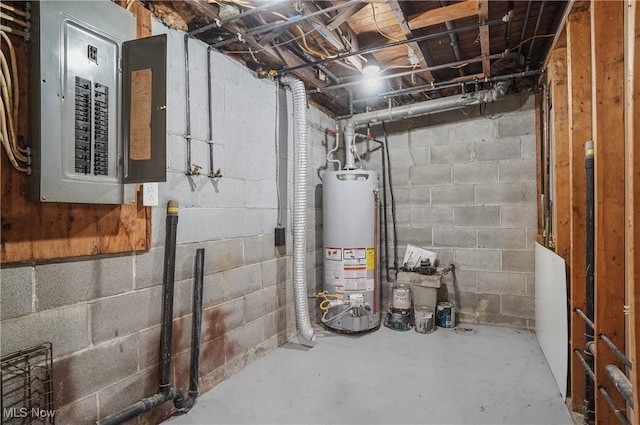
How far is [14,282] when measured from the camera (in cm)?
125

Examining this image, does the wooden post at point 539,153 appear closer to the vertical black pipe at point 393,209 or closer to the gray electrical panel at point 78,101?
the vertical black pipe at point 393,209

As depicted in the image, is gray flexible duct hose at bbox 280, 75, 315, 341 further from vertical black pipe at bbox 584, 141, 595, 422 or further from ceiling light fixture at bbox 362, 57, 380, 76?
vertical black pipe at bbox 584, 141, 595, 422

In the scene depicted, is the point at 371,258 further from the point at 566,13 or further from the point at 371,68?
the point at 566,13

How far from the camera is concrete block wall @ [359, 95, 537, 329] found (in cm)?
315

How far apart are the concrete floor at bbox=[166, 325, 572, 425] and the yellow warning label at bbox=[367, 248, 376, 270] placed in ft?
2.10

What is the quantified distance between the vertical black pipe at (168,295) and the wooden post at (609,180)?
2046 millimetres

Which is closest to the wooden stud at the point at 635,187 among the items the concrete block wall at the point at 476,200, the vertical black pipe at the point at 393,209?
the concrete block wall at the point at 476,200

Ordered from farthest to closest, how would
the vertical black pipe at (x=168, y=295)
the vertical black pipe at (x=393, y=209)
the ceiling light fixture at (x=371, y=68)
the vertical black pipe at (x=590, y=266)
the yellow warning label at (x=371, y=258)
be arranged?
the vertical black pipe at (x=393, y=209), the yellow warning label at (x=371, y=258), the ceiling light fixture at (x=371, y=68), the vertical black pipe at (x=168, y=295), the vertical black pipe at (x=590, y=266)

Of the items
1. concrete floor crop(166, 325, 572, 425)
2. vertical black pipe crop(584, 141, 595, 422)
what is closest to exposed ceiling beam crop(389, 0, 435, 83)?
vertical black pipe crop(584, 141, 595, 422)

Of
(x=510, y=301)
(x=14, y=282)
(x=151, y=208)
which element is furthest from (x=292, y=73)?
(x=510, y=301)

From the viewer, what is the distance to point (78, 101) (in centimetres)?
135

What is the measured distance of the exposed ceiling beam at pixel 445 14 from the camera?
198 centimetres

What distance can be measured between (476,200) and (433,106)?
1.01 m

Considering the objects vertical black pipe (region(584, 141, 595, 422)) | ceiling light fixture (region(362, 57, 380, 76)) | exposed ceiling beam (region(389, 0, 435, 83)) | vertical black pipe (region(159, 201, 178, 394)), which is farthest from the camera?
ceiling light fixture (region(362, 57, 380, 76))
